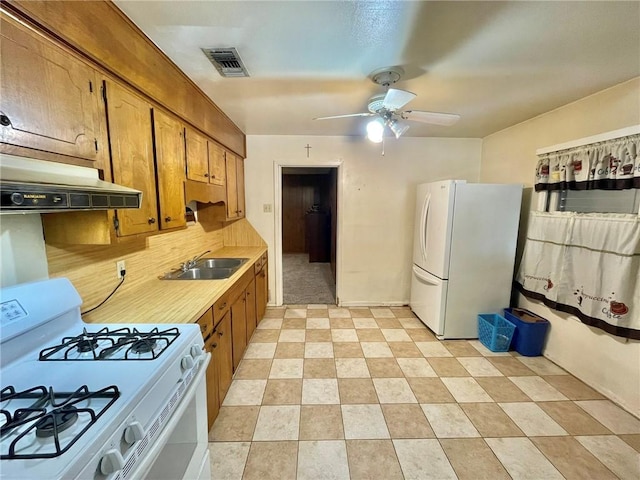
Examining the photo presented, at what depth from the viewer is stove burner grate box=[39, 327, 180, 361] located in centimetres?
102

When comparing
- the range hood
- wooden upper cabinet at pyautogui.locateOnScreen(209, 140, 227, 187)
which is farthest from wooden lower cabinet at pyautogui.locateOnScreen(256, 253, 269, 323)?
the range hood

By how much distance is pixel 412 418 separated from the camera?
6.21 feet

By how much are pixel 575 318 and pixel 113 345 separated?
3.35 metres

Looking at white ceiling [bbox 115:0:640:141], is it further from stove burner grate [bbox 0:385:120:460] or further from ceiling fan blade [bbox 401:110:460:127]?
stove burner grate [bbox 0:385:120:460]

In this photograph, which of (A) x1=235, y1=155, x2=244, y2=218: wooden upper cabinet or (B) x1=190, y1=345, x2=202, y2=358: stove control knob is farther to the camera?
(A) x1=235, y1=155, x2=244, y2=218: wooden upper cabinet

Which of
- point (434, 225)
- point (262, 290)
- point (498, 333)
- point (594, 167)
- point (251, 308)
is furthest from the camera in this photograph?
point (262, 290)

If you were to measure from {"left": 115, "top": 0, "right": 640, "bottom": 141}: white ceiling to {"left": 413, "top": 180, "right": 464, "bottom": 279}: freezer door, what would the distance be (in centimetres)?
87

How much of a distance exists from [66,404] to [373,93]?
248cm

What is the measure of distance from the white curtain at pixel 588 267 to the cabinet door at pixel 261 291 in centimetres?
291

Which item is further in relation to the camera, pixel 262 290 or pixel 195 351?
pixel 262 290

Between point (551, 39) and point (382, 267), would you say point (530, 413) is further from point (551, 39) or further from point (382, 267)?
point (551, 39)

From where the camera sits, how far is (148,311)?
5.04 feet

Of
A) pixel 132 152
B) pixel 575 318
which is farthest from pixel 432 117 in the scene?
pixel 575 318

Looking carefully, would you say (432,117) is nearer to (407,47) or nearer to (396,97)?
(396,97)
